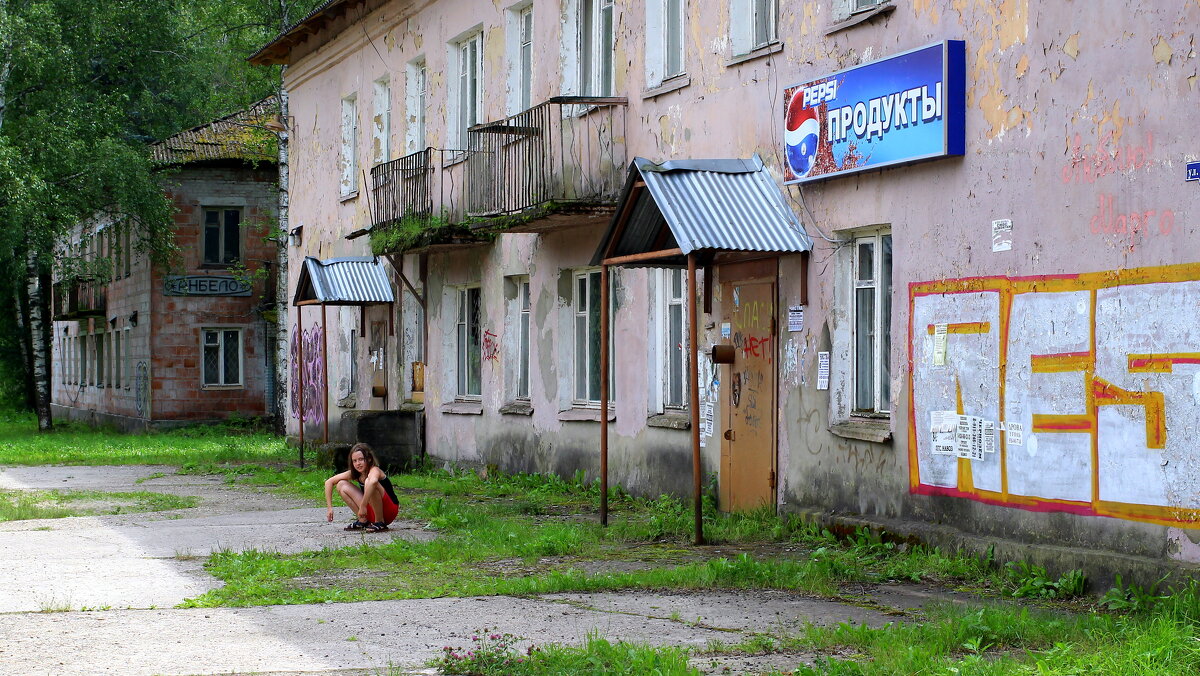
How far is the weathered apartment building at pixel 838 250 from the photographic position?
852 cm

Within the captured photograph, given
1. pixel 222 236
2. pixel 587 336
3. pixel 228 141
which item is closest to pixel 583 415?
pixel 587 336

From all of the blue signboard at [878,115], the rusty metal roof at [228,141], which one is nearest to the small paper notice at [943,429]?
the blue signboard at [878,115]

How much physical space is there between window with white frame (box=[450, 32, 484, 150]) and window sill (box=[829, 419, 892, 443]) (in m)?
9.01

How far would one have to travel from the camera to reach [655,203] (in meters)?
11.6

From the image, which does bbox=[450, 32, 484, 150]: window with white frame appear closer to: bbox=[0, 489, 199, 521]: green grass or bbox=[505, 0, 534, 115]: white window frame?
bbox=[505, 0, 534, 115]: white window frame

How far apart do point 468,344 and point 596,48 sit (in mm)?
5557

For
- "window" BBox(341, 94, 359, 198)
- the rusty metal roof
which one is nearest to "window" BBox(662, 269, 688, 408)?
"window" BBox(341, 94, 359, 198)

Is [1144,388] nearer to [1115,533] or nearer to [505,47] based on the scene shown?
[1115,533]

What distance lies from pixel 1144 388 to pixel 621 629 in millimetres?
3395

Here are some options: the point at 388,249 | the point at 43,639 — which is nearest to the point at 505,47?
the point at 388,249

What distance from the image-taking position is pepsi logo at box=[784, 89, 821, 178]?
1170 cm

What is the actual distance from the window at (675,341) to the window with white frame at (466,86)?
5.55 m

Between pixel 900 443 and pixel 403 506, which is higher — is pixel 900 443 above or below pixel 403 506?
above

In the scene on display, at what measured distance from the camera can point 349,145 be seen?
79.2ft
